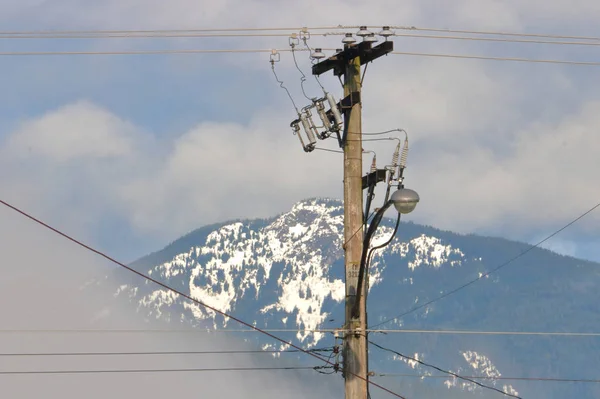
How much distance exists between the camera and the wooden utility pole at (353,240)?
94.1ft

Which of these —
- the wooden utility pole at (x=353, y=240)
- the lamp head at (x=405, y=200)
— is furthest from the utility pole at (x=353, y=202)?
the lamp head at (x=405, y=200)

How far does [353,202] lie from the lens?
29625 mm

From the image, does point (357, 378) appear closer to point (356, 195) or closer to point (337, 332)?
point (337, 332)

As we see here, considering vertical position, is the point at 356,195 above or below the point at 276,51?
below

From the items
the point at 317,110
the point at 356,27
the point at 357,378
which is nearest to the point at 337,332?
the point at 357,378

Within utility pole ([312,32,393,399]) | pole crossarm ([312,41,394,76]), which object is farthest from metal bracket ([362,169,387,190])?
pole crossarm ([312,41,394,76])

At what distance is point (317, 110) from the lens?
1217 inches

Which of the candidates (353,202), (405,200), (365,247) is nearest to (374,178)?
(353,202)

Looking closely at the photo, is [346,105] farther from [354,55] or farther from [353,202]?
[353,202]

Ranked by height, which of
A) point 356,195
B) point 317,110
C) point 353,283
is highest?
point 317,110

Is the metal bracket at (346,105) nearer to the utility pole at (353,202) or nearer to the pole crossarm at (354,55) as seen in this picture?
the utility pole at (353,202)

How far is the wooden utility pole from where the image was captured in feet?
94.1

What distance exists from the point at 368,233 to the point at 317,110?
4.26 meters

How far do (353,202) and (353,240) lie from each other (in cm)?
86
